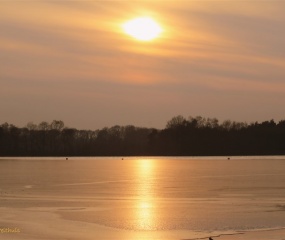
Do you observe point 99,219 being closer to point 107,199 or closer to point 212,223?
point 212,223

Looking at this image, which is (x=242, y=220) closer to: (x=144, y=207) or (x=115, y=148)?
(x=144, y=207)

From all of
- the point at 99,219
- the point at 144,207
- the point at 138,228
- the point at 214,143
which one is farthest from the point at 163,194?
the point at 214,143

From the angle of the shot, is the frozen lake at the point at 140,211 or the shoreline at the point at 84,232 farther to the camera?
the frozen lake at the point at 140,211

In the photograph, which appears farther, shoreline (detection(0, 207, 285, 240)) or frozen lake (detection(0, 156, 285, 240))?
frozen lake (detection(0, 156, 285, 240))

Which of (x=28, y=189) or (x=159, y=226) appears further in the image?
(x=28, y=189)

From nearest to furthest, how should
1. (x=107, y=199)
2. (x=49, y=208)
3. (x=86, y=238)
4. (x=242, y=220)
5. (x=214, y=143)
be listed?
(x=86, y=238) → (x=242, y=220) → (x=49, y=208) → (x=107, y=199) → (x=214, y=143)

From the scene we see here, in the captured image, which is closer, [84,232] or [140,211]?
[84,232]

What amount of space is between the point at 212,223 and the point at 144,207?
4380 millimetres

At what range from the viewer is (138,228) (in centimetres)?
1688

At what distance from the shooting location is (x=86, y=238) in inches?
608

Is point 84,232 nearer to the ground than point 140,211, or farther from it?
nearer to the ground

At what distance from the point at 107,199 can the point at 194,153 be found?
101964 millimetres

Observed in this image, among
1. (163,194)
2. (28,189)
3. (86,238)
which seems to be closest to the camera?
(86,238)

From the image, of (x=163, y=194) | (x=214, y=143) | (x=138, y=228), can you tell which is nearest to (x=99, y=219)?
(x=138, y=228)
